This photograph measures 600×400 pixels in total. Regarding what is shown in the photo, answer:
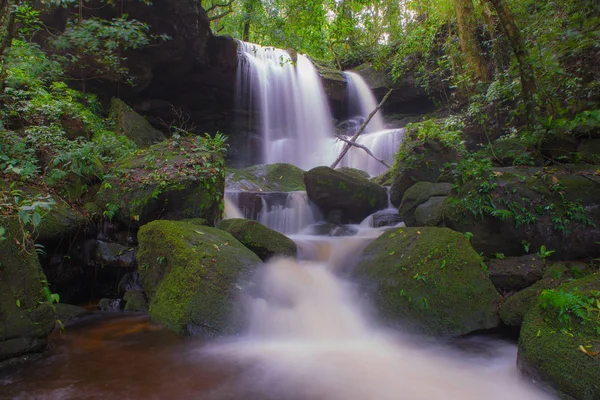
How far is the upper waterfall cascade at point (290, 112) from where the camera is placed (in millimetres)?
14039

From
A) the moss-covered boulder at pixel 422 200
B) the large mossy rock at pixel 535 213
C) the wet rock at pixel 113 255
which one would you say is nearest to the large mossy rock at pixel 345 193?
the moss-covered boulder at pixel 422 200

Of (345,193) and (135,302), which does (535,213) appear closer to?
(345,193)

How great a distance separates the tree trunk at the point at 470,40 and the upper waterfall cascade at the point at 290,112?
3.91 metres

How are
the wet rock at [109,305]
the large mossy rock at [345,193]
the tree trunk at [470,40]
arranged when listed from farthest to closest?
the tree trunk at [470,40] → the large mossy rock at [345,193] → the wet rock at [109,305]

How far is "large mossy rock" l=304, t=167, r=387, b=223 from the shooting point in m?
8.20

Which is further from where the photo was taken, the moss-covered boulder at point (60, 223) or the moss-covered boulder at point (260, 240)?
the moss-covered boulder at point (260, 240)

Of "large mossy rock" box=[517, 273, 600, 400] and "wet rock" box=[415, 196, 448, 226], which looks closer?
"large mossy rock" box=[517, 273, 600, 400]

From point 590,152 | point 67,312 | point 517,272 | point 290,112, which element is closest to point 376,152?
point 290,112

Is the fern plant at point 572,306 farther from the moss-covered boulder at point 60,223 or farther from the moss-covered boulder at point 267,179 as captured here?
the moss-covered boulder at point 267,179

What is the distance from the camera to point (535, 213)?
15.6ft

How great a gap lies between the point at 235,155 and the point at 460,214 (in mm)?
11876

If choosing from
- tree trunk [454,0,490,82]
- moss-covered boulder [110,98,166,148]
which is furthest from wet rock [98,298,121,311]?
tree trunk [454,0,490,82]

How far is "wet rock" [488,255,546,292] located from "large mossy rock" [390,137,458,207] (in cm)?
349

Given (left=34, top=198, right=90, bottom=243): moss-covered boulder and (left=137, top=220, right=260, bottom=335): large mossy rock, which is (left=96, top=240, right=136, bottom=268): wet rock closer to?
(left=34, top=198, right=90, bottom=243): moss-covered boulder
